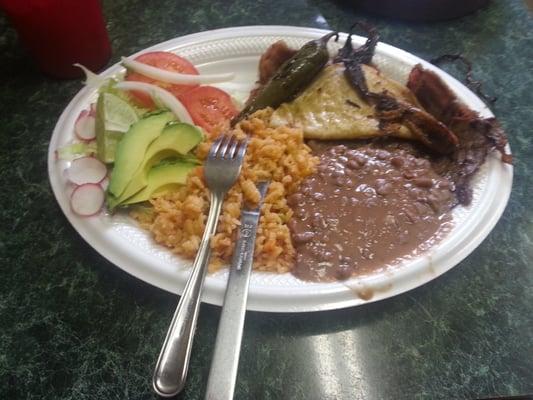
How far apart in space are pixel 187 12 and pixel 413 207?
1.61 m

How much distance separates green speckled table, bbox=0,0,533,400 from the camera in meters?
1.17

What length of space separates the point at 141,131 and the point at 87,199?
0.91 feet

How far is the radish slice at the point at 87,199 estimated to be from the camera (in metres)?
1.38

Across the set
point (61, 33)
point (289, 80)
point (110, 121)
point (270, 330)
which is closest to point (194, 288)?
point (270, 330)

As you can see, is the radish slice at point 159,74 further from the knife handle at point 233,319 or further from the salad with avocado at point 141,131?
the knife handle at point 233,319

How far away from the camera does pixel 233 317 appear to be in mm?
1124

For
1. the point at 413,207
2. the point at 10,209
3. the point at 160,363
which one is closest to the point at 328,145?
the point at 413,207

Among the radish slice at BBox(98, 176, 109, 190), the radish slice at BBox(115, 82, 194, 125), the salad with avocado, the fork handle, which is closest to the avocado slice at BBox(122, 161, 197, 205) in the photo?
the salad with avocado

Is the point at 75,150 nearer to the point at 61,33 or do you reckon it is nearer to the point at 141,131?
the point at 141,131

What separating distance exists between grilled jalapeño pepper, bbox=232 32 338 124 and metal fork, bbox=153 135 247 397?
28 centimetres

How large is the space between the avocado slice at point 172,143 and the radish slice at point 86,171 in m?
0.15

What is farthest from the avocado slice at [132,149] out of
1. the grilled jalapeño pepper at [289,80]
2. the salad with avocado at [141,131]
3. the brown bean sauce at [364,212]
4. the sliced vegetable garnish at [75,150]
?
the brown bean sauce at [364,212]

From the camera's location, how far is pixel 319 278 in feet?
4.15

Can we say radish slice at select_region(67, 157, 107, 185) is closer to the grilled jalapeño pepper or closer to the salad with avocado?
the salad with avocado
